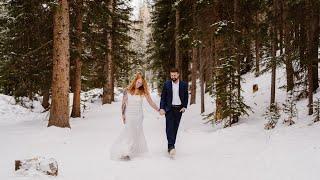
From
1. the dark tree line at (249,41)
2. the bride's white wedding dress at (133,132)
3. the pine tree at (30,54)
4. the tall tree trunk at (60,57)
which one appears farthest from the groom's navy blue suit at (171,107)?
the pine tree at (30,54)

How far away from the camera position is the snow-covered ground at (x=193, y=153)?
7082 millimetres

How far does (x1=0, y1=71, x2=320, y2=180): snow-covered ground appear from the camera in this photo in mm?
7082

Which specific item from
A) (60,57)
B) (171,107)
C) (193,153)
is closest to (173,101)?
(171,107)

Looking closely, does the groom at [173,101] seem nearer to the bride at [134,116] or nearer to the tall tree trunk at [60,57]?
the bride at [134,116]

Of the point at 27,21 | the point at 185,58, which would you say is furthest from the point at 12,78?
the point at 185,58

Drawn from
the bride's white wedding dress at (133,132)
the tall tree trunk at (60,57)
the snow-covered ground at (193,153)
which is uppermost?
the tall tree trunk at (60,57)

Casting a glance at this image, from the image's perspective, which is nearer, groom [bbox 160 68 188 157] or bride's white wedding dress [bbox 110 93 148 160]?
bride's white wedding dress [bbox 110 93 148 160]

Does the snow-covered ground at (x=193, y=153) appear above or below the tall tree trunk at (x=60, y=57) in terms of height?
below

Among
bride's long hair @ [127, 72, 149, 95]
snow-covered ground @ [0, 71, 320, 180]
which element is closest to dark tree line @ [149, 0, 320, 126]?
snow-covered ground @ [0, 71, 320, 180]

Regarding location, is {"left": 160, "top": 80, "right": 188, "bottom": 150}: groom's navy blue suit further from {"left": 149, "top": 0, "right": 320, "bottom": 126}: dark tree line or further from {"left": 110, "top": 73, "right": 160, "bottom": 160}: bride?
{"left": 149, "top": 0, "right": 320, "bottom": 126}: dark tree line

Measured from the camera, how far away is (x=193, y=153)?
9461 mm

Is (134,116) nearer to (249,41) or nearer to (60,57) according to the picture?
(60,57)

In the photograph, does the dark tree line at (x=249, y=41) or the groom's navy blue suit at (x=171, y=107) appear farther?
the dark tree line at (x=249, y=41)

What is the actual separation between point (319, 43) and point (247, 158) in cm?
499
